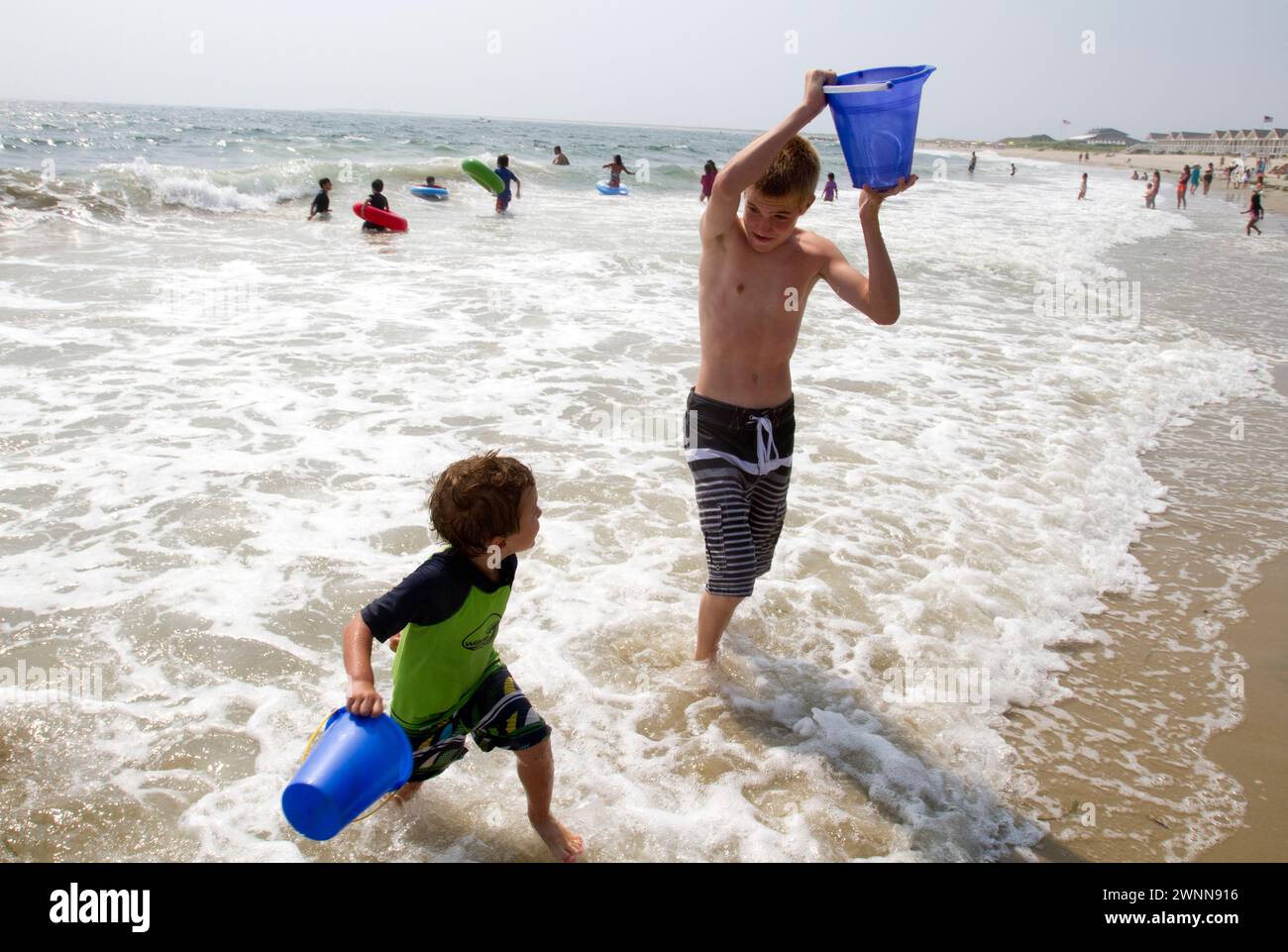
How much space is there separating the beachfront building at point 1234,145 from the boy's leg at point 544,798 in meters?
93.4

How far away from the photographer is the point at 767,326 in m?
3.10

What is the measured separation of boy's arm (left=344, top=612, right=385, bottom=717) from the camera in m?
2.03

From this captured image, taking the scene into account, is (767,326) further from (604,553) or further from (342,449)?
(342,449)

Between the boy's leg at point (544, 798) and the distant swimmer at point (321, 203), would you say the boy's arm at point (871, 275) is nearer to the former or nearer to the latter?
the boy's leg at point (544, 798)

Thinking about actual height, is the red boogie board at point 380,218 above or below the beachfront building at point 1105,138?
below

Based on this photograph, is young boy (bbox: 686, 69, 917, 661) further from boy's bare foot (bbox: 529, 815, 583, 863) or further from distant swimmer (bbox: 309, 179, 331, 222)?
distant swimmer (bbox: 309, 179, 331, 222)

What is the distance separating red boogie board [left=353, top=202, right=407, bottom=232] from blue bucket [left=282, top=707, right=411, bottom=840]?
14.0 m

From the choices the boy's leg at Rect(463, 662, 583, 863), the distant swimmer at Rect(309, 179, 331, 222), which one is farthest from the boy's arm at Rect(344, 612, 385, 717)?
the distant swimmer at Rect(309, 179, 331, 222)

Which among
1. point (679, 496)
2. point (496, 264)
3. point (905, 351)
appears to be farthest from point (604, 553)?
point (496, 264)

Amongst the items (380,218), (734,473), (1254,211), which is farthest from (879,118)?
(1254,211)

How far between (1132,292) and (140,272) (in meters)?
13.6

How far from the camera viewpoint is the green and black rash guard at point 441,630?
7.16ft

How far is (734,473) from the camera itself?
315 cm

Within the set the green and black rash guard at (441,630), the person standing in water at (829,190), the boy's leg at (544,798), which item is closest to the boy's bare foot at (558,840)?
the boy's leg at (544,798)
